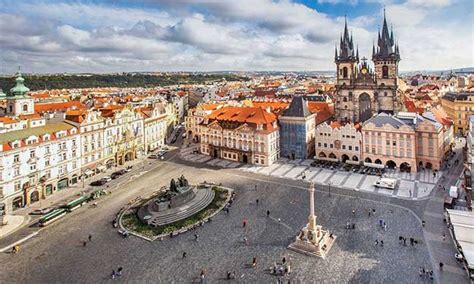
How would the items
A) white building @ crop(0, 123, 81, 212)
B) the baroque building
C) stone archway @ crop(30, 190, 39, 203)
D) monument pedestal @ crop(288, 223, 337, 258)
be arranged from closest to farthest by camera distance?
monument pedestal @ crop(288, 223, 337, 258), white building @ crop(0, 123, 81, 212), stone archway @ crop(30, 190, 39, 203), the baroque building

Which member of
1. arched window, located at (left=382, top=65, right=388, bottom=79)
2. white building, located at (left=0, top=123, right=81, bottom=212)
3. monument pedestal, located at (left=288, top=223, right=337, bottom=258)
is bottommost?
monument pedestal, located at (left=288, top=223, right=337, bottom=258)

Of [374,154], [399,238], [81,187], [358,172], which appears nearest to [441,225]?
[399,238]

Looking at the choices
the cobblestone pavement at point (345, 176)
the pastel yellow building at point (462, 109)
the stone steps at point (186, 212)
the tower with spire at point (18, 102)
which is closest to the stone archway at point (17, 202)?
the stone steps at point (186, 212)

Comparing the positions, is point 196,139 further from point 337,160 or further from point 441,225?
point 441,225

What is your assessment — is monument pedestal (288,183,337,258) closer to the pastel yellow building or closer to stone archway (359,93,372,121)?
stone archway (359,93,372,121)

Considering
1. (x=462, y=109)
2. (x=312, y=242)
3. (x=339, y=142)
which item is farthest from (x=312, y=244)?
(x=462, y=109)

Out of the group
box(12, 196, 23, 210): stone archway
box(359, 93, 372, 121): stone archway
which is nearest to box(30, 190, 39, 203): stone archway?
box(12, 196, 23, 210): stone archway
